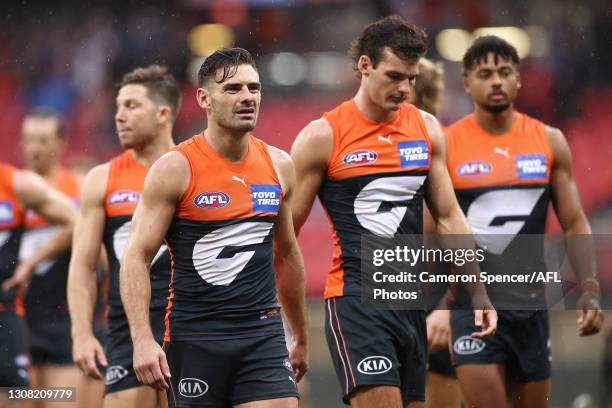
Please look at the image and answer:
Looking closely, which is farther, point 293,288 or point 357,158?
point 357,158

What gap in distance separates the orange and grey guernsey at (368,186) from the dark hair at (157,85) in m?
1.44

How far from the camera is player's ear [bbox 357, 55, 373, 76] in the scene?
6.45 metres

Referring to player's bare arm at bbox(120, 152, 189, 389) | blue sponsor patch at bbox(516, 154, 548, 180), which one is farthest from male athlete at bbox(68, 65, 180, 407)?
blue sponsor patch at bbox(516, 154, 548, 180)

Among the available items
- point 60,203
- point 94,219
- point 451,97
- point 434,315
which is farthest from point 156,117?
point 451,97

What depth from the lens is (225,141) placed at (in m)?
5.78

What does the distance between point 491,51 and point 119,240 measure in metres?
2.77

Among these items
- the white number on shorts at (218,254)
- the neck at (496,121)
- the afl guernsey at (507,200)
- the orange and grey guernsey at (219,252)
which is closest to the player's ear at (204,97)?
the orange and grey guernsey at (219,252)

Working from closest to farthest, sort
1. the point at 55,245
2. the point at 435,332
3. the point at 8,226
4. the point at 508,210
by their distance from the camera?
the point at 508,210 < the point at 435,332 < the point at 8,226 < the point at 55,245

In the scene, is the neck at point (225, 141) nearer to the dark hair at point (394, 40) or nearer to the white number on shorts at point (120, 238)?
the dark hair at point (394, 40)

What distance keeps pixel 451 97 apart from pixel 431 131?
10.1 metres

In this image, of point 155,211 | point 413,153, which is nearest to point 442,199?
point 413,153

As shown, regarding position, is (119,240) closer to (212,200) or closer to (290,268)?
(290,268)

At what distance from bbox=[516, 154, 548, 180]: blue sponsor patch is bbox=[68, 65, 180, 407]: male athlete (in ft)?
7.71

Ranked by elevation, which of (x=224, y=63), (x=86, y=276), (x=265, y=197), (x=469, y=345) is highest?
(x=224, y=63)
